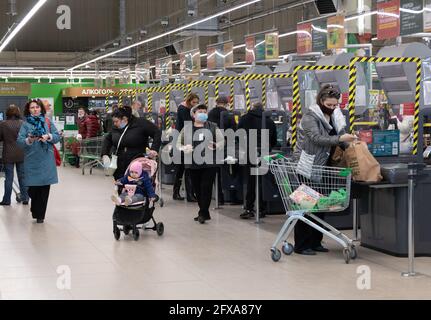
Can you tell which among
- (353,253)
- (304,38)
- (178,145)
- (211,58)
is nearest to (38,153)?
(178,145)

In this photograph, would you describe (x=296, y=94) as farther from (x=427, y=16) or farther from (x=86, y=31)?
(x=86, y=31)

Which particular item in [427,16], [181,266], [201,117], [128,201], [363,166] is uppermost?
[427,16]

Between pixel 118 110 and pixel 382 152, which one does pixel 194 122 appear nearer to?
pixel 118 110

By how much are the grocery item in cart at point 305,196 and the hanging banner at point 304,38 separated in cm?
644

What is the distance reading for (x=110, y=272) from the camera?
6520 mm

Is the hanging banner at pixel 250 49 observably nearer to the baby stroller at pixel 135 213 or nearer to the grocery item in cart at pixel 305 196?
the baby stroller at pixel 135 213

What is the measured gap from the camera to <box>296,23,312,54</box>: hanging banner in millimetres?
12938

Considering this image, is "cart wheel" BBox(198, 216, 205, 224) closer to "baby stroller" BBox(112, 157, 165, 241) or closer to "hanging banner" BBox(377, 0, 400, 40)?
"baby stroller" BBox(112, 157, 165, 241)

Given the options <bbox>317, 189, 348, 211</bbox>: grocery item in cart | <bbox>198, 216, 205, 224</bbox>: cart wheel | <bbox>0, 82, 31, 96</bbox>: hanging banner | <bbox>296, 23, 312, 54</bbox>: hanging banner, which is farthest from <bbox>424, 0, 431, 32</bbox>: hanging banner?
<bbox>0, 82, 31, 96</bbox>: hanging banner

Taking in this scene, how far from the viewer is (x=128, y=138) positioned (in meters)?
8.66

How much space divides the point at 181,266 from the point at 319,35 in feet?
22.2

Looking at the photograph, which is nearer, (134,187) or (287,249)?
(287,249)

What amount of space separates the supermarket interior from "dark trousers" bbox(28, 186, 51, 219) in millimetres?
18

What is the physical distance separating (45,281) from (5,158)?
230 inches
